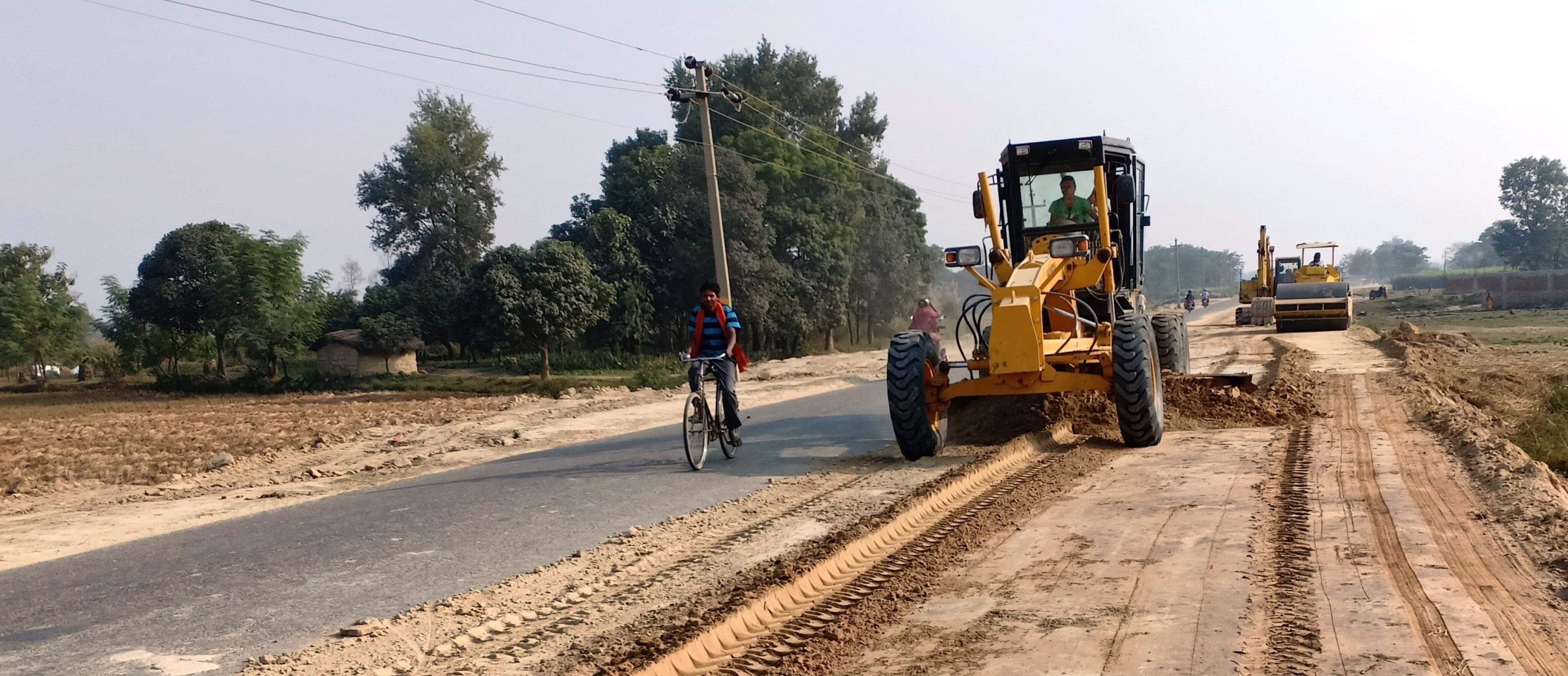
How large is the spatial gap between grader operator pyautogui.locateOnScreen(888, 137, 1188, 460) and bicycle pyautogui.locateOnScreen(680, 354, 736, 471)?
6.14 feet

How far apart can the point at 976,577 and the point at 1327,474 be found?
3960mm

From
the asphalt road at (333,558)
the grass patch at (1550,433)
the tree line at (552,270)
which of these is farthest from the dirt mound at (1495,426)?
the tree line at (552,270)

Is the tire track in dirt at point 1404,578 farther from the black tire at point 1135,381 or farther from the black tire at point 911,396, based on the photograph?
the black tire at point 911,396

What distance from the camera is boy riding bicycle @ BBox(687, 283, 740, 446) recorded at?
11.1 meters

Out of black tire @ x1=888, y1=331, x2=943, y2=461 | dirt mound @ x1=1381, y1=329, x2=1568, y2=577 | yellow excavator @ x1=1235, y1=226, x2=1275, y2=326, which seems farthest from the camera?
yellow excavator @ x1=1235, y1=226, x2=1275, y2=326

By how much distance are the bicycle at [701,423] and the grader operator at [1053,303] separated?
1873mm

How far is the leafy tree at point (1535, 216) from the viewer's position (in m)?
98.5

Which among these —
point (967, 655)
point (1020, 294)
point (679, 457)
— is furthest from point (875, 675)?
point (679, 457)

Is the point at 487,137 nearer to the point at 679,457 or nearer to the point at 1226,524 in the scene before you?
the point at 679,457

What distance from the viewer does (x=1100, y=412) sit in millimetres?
12203

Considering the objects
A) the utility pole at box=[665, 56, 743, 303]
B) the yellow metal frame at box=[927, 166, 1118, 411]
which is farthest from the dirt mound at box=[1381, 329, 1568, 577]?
the utility pole at box=[665, 56, 743, 303]

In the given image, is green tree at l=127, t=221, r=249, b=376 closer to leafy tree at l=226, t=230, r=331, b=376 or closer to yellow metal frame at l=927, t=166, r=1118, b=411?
leafy tree at l=226, t=230, r=331, b=376

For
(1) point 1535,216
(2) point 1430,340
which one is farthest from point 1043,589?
(1) point 1535,216

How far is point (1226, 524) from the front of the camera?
6.79m
